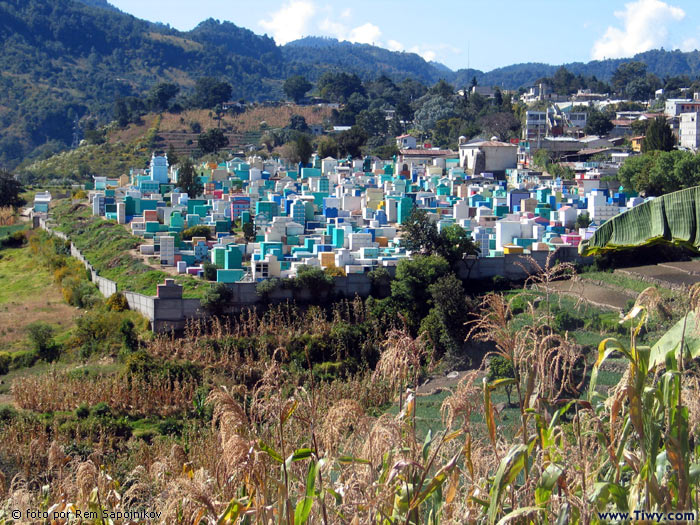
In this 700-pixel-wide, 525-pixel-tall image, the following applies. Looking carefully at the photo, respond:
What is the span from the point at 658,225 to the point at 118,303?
10.8 m

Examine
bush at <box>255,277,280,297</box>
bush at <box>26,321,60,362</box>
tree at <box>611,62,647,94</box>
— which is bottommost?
bush at <box>26,321,60,362</box>

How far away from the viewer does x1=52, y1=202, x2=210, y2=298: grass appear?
1416 centimetres

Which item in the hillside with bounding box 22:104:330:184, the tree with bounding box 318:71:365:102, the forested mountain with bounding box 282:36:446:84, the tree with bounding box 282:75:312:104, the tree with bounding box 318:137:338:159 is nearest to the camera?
the tree with bounding box 318:137:338:159

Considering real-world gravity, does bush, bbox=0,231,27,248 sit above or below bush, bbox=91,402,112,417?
above

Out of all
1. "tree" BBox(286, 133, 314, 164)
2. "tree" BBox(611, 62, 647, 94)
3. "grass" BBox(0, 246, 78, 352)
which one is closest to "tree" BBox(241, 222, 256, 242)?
"grass" BBox(0, 246, 78, 352)

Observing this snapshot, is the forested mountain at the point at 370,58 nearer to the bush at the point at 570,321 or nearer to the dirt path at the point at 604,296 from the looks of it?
the dirt path at the point at 604,296

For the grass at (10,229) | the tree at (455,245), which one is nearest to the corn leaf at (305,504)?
the tree at (455,245)

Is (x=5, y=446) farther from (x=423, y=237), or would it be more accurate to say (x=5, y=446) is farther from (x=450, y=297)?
(x=423, y=237)

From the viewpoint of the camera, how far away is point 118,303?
13.8 m

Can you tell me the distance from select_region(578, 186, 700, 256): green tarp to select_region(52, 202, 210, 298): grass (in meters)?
9.73

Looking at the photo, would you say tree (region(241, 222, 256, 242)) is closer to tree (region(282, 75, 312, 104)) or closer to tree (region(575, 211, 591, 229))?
tree (region(575, 211, 591, 229))

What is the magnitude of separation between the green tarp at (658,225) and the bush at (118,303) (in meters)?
10.4

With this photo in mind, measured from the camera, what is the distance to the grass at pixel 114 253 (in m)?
14.2

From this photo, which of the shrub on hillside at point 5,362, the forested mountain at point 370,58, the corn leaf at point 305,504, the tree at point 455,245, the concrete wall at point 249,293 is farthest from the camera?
the forested mountain at point 370,58
